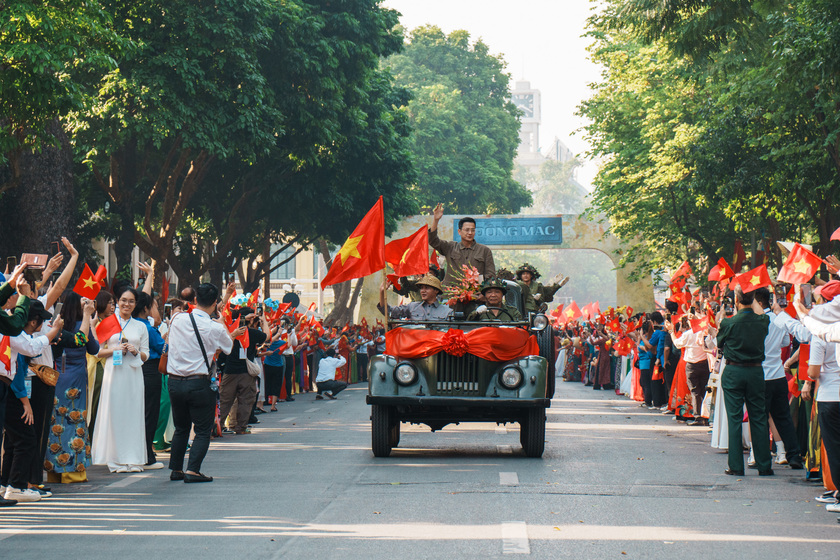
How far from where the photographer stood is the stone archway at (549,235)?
5141 cm

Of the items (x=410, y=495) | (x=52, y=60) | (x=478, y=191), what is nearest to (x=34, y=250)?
(x=52, y=60)

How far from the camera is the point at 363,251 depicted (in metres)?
15.1

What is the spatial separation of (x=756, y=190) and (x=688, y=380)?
27.8 feet

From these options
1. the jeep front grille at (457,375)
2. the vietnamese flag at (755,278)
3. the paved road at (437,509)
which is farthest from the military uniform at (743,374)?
the vietnamese flag at (755,278)

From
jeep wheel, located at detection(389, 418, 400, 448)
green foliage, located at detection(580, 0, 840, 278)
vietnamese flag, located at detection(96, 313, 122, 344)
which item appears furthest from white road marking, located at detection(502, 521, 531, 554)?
green foliage, located at detection(580, 0, 840, 278)

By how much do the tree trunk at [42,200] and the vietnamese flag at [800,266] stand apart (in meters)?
14.2

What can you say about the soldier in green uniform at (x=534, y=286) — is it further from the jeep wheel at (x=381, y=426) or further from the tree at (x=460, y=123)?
the tree at (x=460, y=123)

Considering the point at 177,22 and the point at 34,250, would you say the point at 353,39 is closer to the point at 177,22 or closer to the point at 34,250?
the point at 177,22

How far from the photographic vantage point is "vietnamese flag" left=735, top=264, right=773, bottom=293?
16.8 meters

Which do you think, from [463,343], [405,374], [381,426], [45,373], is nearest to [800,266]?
[463,343]

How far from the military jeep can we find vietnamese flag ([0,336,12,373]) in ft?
14.8

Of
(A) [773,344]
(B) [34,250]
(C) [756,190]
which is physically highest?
(C) [756,190]

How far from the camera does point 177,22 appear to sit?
1006 inches

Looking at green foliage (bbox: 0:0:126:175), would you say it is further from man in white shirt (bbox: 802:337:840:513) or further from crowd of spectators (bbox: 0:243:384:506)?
man in white shirt (bbox: 802:337:840:513)
